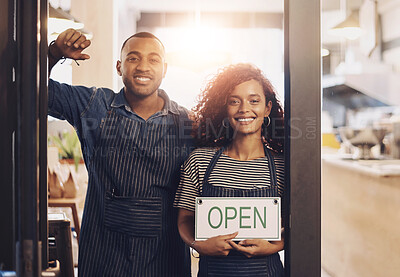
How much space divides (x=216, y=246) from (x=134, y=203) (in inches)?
11.2

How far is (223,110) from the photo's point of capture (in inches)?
52.7

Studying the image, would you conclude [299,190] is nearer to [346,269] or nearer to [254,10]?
[254,10]

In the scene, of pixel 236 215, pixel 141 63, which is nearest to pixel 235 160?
pixel 236 215

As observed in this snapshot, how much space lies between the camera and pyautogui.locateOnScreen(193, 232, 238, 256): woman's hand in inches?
52.0

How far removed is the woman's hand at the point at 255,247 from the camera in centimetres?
132

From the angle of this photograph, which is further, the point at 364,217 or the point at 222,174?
the point at 364,217

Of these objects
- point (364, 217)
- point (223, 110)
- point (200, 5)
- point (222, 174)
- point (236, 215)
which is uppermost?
point (200, 5)

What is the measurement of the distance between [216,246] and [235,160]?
270mm

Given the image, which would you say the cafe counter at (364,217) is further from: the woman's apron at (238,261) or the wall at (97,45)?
the wall at (97,45)

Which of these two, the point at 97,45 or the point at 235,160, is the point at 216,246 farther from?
the point at 97,45

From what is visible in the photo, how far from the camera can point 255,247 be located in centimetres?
133

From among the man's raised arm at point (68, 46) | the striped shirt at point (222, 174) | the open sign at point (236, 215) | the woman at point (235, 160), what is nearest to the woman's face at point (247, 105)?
the woman at point (235, 160)

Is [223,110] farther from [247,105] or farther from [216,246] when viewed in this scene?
[216,246]

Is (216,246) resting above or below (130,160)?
below
